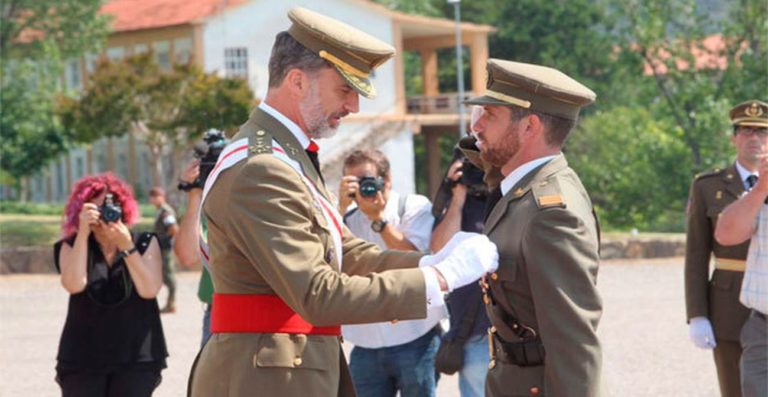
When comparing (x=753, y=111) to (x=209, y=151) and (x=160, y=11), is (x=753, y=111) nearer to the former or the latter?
(x=209, y=151)

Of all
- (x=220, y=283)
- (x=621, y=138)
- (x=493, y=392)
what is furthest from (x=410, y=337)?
(x=621, y=138)

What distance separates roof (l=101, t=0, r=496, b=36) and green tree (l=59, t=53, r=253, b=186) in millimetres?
13025

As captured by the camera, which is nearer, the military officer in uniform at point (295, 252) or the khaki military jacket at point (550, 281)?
the military officer in uniform at point (295, 252)

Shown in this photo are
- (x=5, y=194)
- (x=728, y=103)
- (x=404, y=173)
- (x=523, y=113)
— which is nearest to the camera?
(x=523, y=113)

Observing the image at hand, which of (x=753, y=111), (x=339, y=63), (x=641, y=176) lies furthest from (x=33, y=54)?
(x=339, y=63)

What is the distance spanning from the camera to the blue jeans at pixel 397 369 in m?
7.20

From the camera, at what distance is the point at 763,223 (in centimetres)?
724

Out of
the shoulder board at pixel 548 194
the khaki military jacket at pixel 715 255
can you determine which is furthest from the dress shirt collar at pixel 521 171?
the khaki military jacket at pixel 715 255

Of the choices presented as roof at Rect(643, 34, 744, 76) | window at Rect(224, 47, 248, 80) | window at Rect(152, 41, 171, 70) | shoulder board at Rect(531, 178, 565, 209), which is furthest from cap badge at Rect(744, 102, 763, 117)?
window at Rect(152, 41, 171, 70)

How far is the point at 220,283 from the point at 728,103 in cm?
3469

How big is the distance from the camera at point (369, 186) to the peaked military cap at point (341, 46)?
302 cm

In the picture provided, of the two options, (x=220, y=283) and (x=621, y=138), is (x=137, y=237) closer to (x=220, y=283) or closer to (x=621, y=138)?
(x=220, y=283)

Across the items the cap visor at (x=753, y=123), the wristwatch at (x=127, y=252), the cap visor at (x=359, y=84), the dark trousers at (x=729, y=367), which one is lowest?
the dark trousers at (x=729, y=367)

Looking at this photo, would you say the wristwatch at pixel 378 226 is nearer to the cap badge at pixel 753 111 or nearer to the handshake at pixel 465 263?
the cap badge at pixel 753 111
